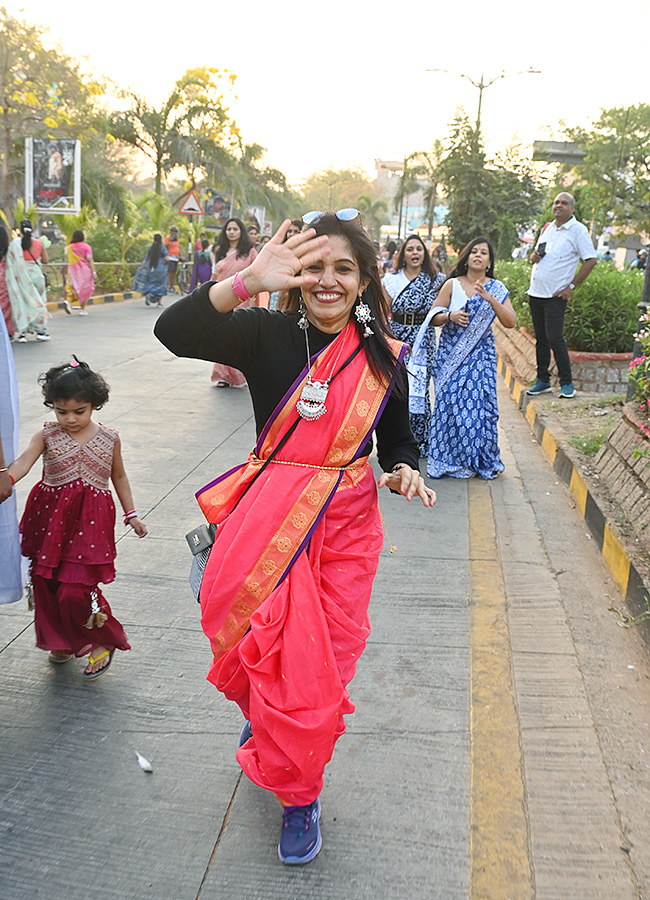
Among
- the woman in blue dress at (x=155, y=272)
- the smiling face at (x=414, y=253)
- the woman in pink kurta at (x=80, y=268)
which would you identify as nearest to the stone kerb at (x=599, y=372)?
the smiling face at (x=414, y=253)

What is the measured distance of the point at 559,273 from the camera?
830 centimetres

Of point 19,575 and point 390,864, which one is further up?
point 19,575

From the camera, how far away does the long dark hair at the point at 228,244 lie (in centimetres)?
900

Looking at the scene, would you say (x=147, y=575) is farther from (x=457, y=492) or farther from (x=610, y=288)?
(x=610, y=288)

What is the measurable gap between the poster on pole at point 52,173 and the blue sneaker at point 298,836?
17324 millimetres

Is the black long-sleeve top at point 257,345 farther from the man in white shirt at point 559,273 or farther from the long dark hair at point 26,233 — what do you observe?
the long dark hair at point 26,233

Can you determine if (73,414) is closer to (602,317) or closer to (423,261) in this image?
(423,261)

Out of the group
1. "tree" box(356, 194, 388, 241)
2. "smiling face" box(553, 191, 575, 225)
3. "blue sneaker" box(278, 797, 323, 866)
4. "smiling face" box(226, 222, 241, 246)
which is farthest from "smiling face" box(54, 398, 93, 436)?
"tree" box(356, 194, 388, 241)

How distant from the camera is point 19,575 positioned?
317 cm

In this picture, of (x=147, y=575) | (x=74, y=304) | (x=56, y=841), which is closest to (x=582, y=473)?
(x=147, y=575)

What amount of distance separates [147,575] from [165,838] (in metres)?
1.98

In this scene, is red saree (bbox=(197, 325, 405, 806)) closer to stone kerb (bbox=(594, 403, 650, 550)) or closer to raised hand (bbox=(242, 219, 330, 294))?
raised hand (bbox=(242, 219, 330, 294))

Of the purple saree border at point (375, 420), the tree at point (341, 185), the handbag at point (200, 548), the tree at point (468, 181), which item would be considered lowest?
the handbag at point (200, 548)

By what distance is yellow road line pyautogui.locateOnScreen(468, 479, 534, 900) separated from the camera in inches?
94.6
